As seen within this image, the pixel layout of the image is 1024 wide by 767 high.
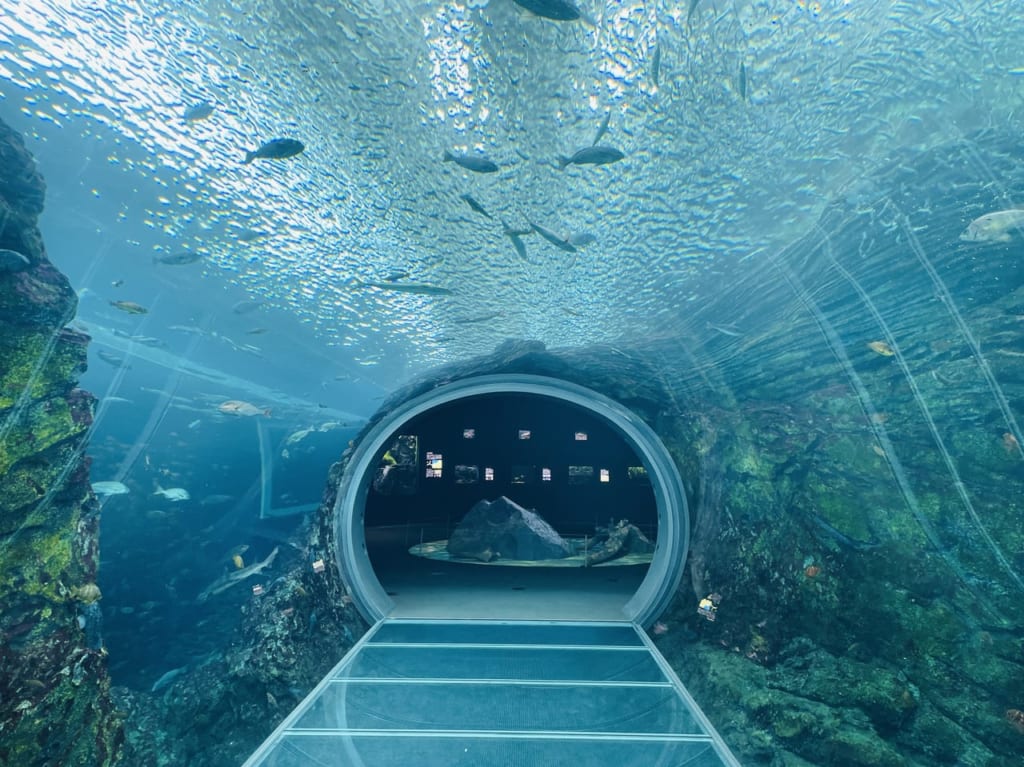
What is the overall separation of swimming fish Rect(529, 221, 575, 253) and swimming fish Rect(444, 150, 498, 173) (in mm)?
1090

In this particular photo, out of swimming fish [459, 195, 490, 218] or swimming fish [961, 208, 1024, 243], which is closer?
swimming fish [961, 208, 1024, 243]

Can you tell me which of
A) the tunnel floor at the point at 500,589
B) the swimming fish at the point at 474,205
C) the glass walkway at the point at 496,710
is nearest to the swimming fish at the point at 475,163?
the swimming fish at the point at 474,205

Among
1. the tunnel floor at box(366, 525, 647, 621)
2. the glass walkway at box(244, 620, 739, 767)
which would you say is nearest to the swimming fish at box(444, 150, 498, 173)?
the glass walkway at box(244, 620, 739, 767)

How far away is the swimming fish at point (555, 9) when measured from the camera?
3139 millimetres

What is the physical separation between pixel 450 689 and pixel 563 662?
141 centimetres

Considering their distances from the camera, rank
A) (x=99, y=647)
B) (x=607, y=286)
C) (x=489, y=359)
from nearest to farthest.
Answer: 1. (x=99, y=647)
2. (x=607, y=286)
3. (x=489, y=359)

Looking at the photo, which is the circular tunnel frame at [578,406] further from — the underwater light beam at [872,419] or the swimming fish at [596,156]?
the swimming fish at [596,156]

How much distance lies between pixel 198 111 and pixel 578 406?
270 inches

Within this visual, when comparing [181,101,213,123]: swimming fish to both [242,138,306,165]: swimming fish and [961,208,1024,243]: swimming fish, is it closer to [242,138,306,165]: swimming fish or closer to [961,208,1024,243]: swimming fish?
[242,138,306,165]: swimming fish

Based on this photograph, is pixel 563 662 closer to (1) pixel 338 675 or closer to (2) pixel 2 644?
(1) pixel 338 675

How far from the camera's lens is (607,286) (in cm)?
639

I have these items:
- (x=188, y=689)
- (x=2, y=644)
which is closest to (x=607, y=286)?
(x=2, y=644)

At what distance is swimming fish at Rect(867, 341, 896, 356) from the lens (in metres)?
5.13

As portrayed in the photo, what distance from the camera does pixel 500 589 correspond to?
8.38 m
